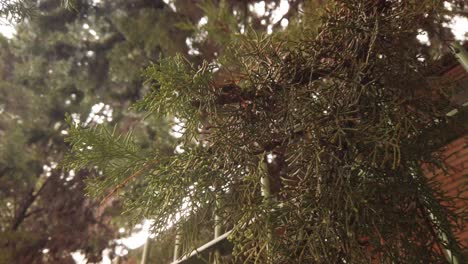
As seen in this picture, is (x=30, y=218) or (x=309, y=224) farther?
(x=30, y=218)

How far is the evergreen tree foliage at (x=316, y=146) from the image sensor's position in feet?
2.26

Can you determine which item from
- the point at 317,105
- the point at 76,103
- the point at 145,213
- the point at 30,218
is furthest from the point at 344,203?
the point at 30,218

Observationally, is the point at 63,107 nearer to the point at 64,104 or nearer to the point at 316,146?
the point at 64,104

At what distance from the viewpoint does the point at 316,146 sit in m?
0.73

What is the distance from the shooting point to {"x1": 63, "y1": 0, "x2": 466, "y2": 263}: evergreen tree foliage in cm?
69

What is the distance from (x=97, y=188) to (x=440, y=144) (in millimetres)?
762

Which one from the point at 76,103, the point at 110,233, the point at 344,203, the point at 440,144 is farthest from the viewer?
the point at 76,103

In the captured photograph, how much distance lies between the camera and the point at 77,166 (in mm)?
840

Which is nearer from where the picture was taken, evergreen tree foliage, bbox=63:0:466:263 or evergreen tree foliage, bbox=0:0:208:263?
evergreen tree foliage, bbox=63:0:466:263

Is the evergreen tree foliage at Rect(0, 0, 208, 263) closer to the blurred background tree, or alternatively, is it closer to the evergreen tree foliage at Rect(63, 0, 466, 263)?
the blurred background tree

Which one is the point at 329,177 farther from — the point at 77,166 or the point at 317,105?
the point at 77,166

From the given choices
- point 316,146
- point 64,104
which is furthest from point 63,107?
point 316,146

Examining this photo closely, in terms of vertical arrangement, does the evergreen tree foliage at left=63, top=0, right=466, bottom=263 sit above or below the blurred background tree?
below

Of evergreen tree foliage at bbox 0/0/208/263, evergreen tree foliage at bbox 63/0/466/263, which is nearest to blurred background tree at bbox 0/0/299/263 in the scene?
evergreen tree foliage at bbox 0/0/208/263
